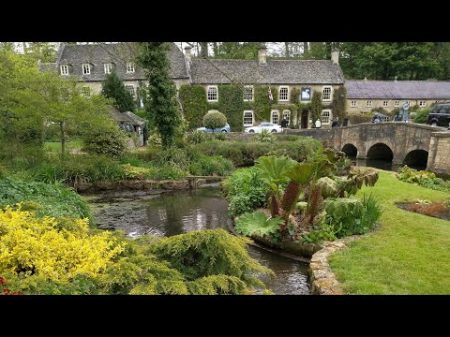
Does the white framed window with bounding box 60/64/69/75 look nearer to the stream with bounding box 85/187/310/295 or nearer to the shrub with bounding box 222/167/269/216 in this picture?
the stream with bounding box 85/187/310/295

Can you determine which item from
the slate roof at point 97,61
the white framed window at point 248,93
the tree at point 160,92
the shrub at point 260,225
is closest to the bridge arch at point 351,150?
the white framed window at point 248,93

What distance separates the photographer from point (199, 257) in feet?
17.4

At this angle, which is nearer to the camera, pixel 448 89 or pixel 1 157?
pixel 1 157

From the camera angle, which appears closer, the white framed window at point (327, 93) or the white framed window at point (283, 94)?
the white framed window at point (283, 94)

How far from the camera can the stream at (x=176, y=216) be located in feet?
28.6

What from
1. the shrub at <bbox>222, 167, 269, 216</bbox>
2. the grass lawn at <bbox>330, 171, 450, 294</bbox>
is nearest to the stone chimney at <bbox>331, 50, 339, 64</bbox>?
the shrub at <bbox>222, 167, 269, 216</bbox>

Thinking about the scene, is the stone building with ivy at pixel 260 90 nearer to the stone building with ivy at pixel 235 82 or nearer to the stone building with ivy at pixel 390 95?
the stone building with ivy at pixel 235 82

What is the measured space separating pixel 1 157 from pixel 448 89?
130ft

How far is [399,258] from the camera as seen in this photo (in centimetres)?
782

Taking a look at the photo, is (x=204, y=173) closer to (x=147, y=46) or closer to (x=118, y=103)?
(x=147, y=46)

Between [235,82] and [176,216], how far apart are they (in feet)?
74.4

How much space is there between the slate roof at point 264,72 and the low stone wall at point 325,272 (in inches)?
1050

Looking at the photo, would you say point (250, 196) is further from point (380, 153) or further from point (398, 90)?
point (398, 90)
